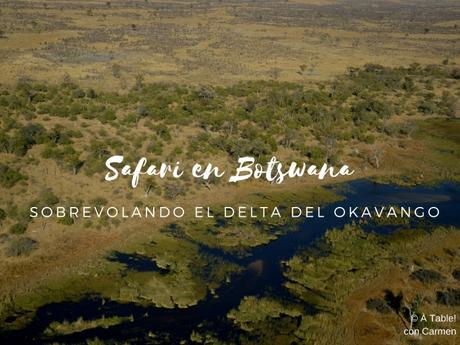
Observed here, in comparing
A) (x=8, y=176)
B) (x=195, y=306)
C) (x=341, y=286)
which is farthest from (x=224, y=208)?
(x=8, y=176)

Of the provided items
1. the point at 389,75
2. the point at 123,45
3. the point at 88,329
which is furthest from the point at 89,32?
the point at 88,329

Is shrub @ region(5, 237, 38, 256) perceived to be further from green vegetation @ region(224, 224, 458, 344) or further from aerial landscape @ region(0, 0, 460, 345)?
green vegetation @ region(224, 224, 458, 344)

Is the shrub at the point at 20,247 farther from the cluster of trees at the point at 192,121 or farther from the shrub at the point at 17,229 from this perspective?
→ the cluster of trees at the point at 192,121

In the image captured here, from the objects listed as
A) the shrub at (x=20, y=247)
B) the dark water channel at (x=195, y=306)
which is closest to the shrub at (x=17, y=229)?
the shrub at (x=20, y=247)

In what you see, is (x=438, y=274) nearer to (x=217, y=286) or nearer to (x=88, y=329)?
(x=217, y=286)

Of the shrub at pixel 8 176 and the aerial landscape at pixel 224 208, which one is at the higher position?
the shrub at pixel 8 176

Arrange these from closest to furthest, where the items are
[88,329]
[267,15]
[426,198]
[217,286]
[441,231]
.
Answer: [88,329]
[217,286]
[441,231]
[426,198]
[267,15]
